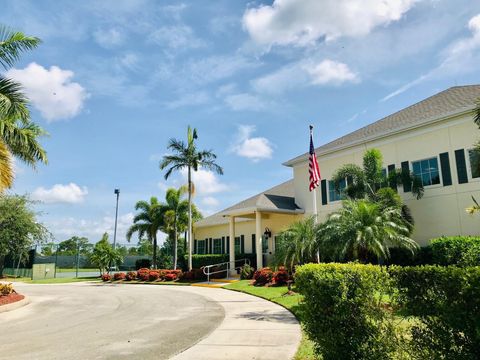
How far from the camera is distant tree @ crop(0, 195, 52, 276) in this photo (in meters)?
33.2

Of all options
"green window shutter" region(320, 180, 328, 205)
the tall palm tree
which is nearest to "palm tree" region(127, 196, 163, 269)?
the tall palm tree

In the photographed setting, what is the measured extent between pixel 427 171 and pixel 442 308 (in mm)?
15736

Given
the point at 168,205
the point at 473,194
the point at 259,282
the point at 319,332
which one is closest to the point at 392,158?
the point at 473,194

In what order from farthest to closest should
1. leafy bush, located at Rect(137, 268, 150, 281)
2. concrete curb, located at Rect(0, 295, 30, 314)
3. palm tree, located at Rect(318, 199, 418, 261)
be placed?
leafy bush, located at Rect(137, 268, 150, 281), palm tree, located at Rect(318, 199, 418, 261), concrete curb, located at Rect(0, 295, 30, 314)

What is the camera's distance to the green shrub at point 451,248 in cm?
1470

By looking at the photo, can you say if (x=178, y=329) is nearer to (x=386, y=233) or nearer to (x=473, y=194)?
(x=386, y=233)

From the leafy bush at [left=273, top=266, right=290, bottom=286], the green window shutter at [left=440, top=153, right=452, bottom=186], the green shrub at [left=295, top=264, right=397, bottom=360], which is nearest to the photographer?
the green shrub at [left=295, top=264, right=397, bottom=360]

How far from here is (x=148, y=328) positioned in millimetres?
9430

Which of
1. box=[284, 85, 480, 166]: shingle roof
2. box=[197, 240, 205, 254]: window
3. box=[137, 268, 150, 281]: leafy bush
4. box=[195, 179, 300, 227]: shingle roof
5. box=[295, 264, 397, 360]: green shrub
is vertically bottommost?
box=[137, 268, 150, 281]: leafy bush

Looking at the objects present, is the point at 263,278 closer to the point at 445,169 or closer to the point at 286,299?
the point at 286,299

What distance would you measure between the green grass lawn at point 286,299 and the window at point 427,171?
333 inches

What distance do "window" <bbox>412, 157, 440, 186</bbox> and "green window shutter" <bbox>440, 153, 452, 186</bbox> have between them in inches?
14.0

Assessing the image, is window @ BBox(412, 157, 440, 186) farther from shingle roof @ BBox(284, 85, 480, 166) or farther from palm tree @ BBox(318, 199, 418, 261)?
palm tree @ BBox(318, 199, 418, 261)

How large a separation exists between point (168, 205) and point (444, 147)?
21641 millimetres
